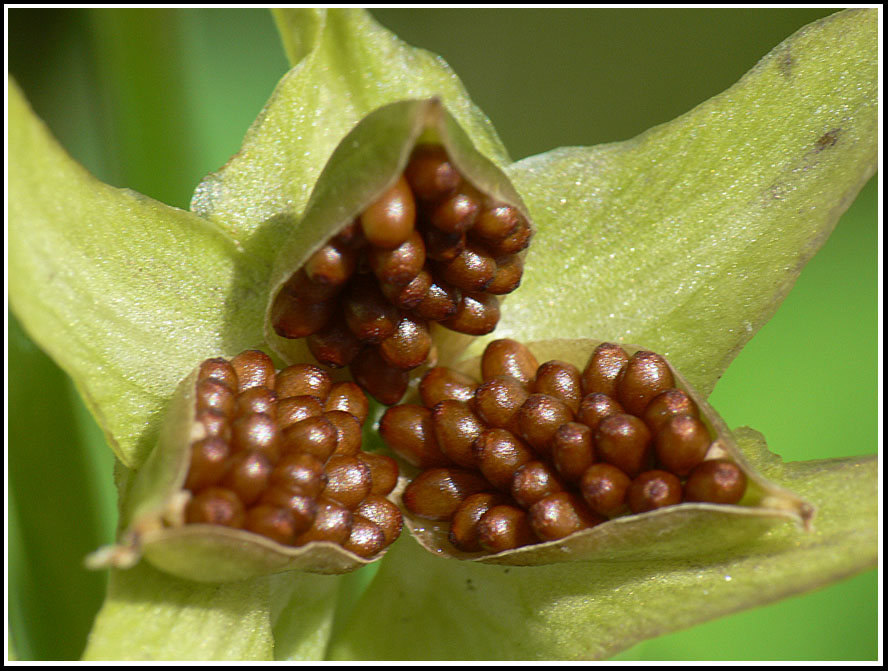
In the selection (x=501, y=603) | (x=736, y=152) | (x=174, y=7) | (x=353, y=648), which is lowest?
(x=353, y=648)

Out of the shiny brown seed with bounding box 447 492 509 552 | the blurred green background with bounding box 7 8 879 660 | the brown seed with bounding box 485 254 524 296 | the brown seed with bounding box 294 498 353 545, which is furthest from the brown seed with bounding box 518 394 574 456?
the blurred green background with bounding box 7 8 879 660

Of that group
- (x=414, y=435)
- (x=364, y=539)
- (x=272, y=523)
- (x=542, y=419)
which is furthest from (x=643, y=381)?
(x=272, y=523)

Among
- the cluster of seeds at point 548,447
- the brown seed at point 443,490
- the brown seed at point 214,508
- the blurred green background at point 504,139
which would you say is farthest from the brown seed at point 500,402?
the blurred green background at point 504,139

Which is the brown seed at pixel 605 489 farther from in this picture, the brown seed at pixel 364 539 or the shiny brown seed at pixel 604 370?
the brown seed at pixel 364 539

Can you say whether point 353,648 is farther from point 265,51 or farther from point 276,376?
point 265,51

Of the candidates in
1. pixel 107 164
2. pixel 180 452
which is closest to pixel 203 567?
pixel 180 452

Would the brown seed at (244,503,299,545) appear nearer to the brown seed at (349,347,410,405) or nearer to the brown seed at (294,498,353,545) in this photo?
the brown seed at (294,498,353,545)
